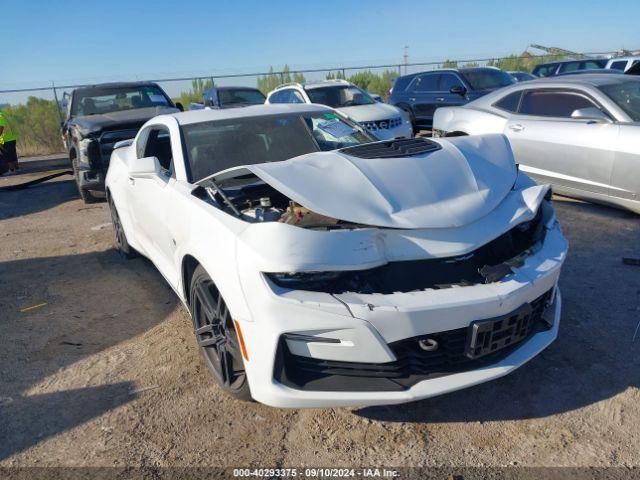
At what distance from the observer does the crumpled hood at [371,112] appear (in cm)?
1023

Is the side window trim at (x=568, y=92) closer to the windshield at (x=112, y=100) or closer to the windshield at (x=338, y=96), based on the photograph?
the windshield at (x=338, y=96)

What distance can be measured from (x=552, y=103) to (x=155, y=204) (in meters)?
4.96

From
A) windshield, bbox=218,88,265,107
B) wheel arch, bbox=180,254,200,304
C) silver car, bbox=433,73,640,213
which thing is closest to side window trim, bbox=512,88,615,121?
silver car, bbox=433,73,640,213

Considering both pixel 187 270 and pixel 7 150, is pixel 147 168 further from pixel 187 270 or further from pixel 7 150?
pixel 7 150

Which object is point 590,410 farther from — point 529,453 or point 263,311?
point 263,311

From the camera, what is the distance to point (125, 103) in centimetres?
916

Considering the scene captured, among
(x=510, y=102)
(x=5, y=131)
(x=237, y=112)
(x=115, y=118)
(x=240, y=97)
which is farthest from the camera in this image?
(x=240, y=97)

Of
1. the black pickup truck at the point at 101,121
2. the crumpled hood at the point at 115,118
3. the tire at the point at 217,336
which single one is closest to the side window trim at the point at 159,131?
the tire at the point at 217,336

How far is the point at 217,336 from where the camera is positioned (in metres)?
2.91

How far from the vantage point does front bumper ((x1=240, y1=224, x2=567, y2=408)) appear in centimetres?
227

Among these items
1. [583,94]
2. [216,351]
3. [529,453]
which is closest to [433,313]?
[529,453]

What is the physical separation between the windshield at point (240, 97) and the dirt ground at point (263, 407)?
36.4 ft

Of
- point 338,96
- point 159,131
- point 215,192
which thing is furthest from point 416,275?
point 338,96

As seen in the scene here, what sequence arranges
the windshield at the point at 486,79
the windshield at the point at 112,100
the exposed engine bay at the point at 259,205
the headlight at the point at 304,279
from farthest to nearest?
the windshield at the point at 486,79 < the windshield at the point at 112,100 < the exposed engine bay at the point at 259,205 < the headlight at the point at 304,279
